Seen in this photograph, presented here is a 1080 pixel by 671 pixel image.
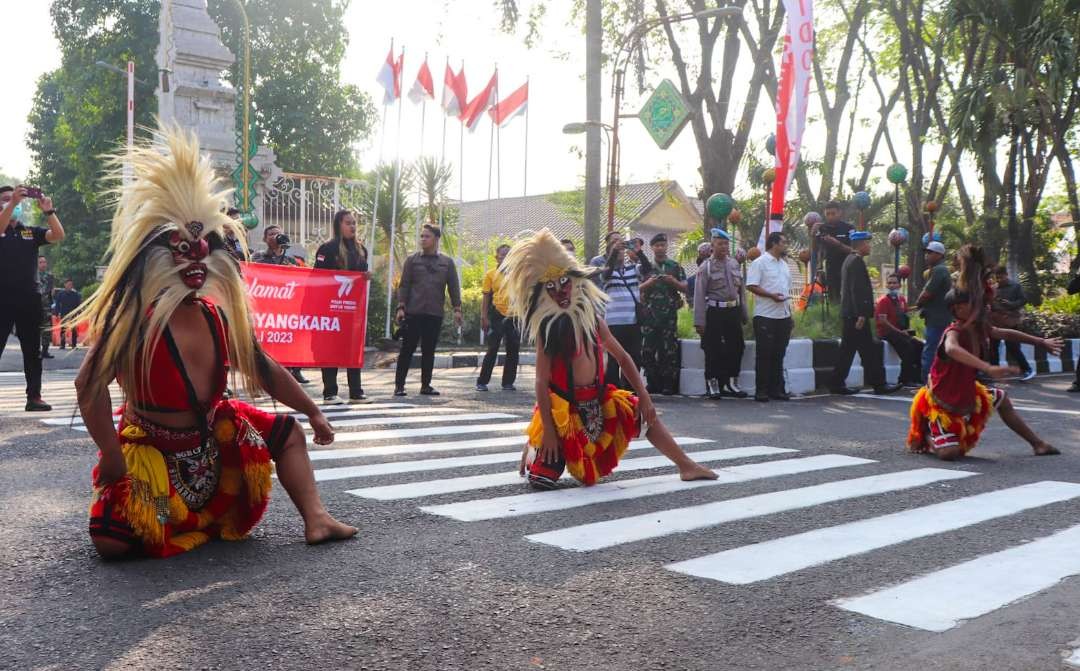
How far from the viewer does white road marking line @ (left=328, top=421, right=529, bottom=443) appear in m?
8.27

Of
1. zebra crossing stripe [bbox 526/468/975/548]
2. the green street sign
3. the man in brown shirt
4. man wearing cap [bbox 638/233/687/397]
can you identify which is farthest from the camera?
the green street sign

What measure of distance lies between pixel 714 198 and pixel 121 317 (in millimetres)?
12954

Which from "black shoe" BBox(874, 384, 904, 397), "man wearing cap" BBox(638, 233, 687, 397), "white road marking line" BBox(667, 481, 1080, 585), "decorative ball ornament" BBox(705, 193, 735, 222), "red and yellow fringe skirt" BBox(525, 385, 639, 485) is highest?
"decorative ball ornament" BBox(705, 193, 735, 222)

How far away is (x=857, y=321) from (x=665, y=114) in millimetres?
5071

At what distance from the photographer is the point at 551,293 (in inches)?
248

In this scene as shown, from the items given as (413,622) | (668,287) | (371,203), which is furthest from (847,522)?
(371,203)

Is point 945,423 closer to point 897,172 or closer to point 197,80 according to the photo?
point 897,172

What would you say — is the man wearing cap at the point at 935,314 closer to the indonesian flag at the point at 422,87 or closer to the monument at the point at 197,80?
the monument at the point at 197,80

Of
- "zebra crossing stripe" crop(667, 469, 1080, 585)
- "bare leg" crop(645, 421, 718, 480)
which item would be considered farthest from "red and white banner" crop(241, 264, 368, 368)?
"zebra crossing stripe" crop(667, 469, 1080, 585)

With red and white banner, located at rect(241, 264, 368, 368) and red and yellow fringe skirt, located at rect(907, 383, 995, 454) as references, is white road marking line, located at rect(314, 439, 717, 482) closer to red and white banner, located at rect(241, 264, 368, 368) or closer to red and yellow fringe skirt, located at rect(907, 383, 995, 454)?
red and yellow fringe skirt, located at rect(907, 383, 995, 454)

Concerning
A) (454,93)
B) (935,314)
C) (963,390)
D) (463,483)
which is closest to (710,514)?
(463,483)

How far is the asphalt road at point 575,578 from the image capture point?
329 centimetres

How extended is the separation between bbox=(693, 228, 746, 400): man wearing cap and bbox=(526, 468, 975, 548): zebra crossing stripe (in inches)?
216

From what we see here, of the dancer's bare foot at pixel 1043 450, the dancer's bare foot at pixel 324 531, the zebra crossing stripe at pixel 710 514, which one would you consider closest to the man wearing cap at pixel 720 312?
the dancer's bare foot at pixel 1043 450
